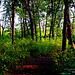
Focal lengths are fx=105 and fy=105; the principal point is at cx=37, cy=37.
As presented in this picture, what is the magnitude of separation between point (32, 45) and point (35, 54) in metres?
1.73

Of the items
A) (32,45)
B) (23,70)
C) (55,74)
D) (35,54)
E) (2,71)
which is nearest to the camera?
(55,74)

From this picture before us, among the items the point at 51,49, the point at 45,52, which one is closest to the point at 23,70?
the point at 45,52

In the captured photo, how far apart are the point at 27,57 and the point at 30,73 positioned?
119 inches

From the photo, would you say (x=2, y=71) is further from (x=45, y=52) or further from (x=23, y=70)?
(x=45, y=52)

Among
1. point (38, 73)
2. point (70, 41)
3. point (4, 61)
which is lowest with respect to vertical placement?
point (38, 73)

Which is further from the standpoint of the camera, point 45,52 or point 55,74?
point 45,52

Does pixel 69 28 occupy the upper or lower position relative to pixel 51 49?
upper

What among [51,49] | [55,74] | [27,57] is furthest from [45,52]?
[55,74]

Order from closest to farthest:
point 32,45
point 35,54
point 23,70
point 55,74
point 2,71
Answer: point 55,74 < point 2,71 < point 23,70 < point 35,54 < point 32,45

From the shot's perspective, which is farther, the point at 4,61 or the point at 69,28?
the point at 69,28

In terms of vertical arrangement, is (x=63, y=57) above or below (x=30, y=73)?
above

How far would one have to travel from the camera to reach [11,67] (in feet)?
21.9

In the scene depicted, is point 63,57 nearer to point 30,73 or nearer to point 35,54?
point 30,73

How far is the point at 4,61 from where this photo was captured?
6730 mm
